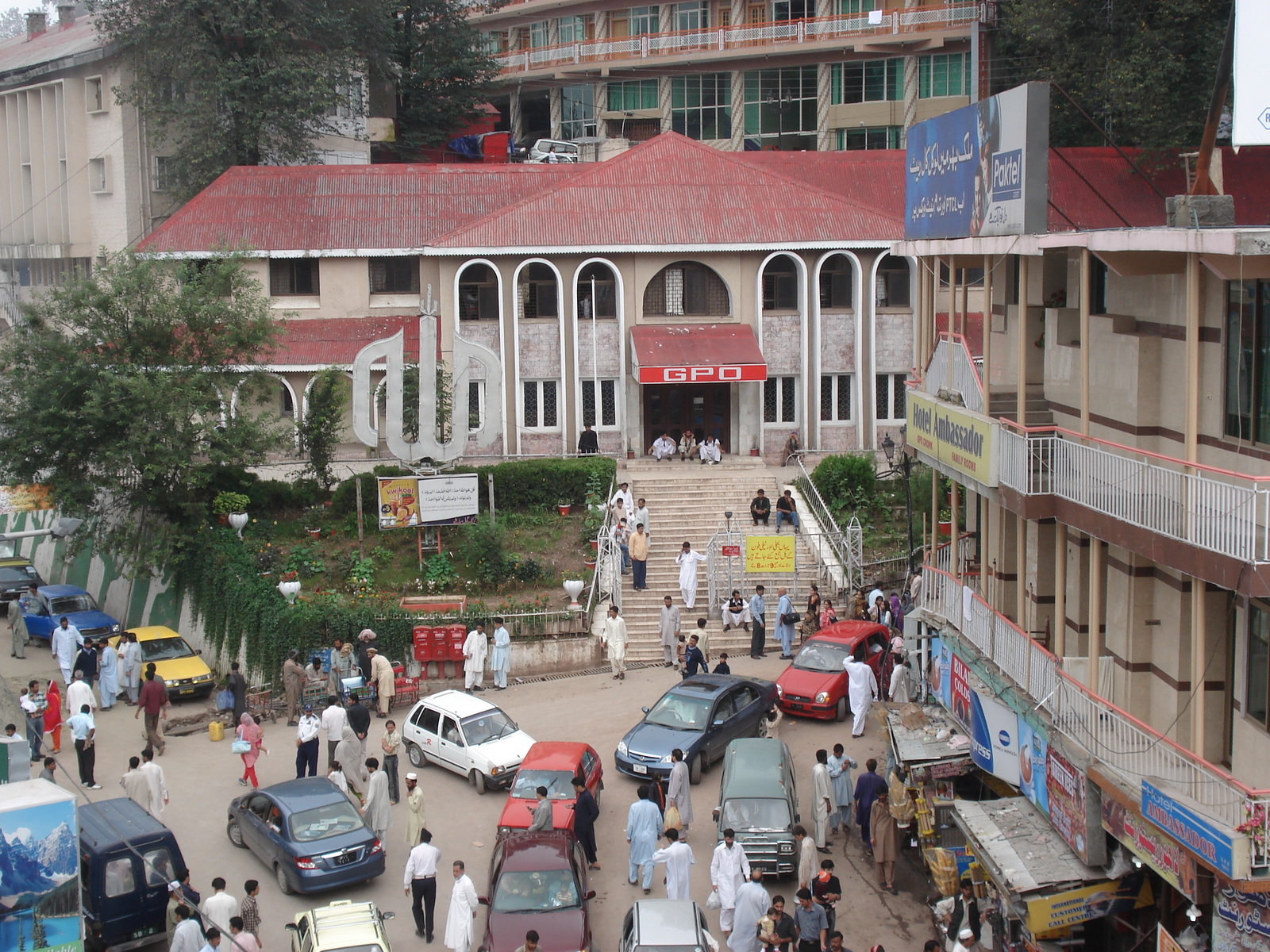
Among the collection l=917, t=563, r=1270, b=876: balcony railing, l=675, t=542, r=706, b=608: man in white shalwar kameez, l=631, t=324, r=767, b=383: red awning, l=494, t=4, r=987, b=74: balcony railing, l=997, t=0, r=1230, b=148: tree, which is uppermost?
l=494, t=4, r=987, b=74: balcony railing

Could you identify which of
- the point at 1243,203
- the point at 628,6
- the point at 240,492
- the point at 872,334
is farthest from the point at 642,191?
the point at 628,6

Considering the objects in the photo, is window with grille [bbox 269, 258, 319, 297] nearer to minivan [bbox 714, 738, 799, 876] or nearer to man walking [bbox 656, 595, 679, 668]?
man walking [bbox 656, 595, 679, 668]

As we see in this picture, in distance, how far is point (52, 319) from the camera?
31344 mm

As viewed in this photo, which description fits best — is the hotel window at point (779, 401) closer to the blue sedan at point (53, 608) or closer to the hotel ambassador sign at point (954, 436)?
the hotel ambassador sign at point (954, 436)

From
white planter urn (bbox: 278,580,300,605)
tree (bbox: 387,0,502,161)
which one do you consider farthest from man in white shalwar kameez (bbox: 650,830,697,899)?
tree (bbox: 387,0,502,161)

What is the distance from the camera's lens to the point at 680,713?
69.3 ft

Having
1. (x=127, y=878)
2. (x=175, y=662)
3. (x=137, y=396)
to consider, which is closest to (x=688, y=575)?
(x=175, y=662)

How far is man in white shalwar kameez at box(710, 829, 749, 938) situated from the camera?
15.8m

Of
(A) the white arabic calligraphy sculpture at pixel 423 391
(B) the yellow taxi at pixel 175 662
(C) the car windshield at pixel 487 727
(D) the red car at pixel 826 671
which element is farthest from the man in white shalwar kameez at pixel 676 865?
(A) the white arabic calligraphy sculpture at pixel 423 391

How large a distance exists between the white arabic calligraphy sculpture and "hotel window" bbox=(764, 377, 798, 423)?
383 inches

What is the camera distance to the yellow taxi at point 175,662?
1056 inches

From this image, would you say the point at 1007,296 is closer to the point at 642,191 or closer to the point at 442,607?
the point at 442,607

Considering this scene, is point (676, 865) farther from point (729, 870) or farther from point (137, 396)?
point (137, 396)

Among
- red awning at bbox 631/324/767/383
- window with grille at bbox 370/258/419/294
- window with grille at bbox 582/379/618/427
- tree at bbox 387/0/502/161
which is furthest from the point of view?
tree at bbox 387/0/502/161
